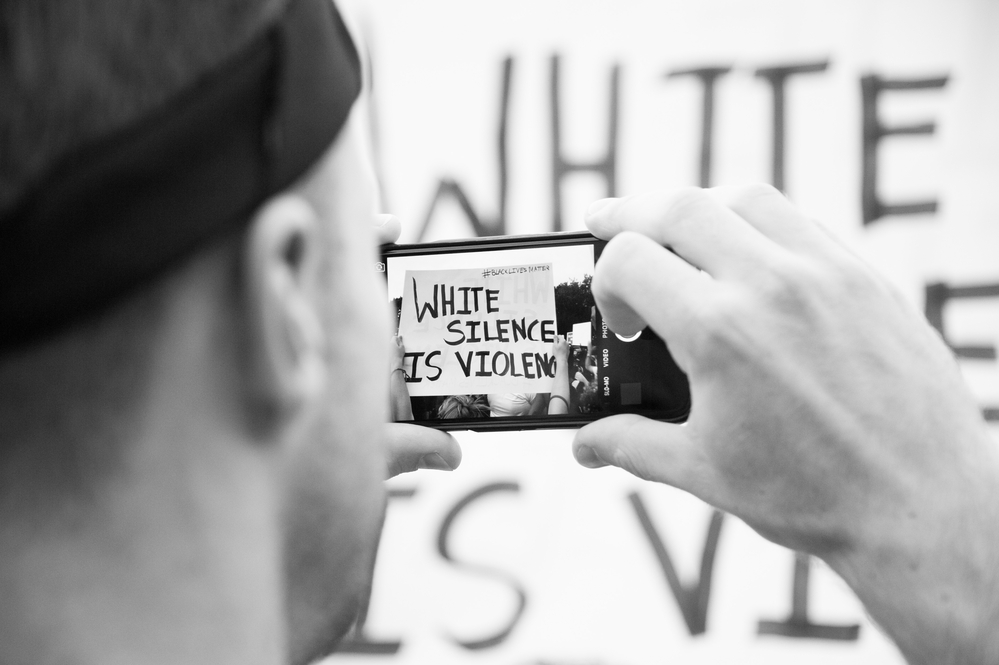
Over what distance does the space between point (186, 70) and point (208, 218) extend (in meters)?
0.05

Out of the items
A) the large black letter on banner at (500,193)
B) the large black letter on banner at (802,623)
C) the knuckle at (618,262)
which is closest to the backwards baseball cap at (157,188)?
the knuckle at (618,262)

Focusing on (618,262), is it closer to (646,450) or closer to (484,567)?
(646,450)

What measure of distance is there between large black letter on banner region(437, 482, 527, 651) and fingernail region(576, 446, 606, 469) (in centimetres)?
46

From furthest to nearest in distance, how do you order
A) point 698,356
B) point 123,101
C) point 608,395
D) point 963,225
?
point 963,225, point 608,395, point 698,356, point 123,101

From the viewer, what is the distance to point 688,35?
964 mm

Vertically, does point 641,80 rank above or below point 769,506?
above

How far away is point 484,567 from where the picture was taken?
0.99 meters

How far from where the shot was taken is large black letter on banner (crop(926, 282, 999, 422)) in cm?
94

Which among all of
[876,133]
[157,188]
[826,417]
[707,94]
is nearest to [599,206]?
[826,417]

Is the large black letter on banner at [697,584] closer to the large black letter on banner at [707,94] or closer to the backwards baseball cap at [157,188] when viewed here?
the large black letter on banner at [707,94]

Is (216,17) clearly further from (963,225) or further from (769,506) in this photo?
(963,225)

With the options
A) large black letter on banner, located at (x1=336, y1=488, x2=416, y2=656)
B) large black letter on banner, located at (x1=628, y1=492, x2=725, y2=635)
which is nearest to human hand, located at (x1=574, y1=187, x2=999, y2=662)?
large black letter on banner, located at (x1=628, y1=492, x2=725, y2=635)

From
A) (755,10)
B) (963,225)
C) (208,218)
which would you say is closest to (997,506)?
(208,218)

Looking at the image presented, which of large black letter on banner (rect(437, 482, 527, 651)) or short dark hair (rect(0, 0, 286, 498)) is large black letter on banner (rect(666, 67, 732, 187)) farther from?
short dark hair (rect(0, 0, 286, 498))
